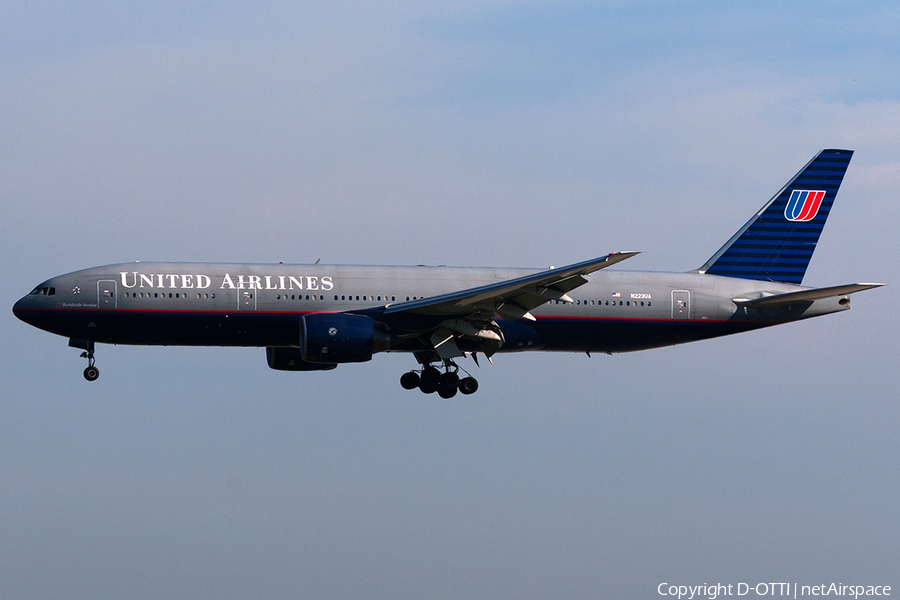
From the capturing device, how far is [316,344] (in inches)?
1396

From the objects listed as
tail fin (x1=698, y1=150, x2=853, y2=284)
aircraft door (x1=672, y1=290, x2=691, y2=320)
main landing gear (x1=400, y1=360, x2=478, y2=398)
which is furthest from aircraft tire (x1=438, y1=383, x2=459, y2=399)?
tail fin (x1=698, y1=150, x2=853, y2=284)

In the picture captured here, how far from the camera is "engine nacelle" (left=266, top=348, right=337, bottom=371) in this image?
132ft

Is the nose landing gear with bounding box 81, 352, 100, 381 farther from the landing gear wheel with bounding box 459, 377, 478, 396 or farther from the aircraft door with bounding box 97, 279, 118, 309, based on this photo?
the landing gear wheel with bounding box 459, 377, 478, 396

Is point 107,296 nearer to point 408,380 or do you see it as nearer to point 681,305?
point 408,380

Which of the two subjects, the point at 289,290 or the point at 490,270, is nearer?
the point at 289,290

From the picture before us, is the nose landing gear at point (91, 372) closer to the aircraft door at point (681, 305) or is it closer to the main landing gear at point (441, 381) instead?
the main landing gear at point (441, 381)

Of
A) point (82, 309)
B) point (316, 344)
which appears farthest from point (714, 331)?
point (82, 309)

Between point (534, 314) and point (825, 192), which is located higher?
point (825, 192)

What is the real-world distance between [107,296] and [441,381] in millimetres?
11365

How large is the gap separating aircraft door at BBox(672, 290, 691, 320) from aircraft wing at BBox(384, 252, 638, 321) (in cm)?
538

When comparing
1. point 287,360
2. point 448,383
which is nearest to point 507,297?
point 448,383

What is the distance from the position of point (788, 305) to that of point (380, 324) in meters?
14.6

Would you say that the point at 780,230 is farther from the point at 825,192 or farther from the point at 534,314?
the point at 534,314

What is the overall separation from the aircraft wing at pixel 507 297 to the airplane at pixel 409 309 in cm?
5
